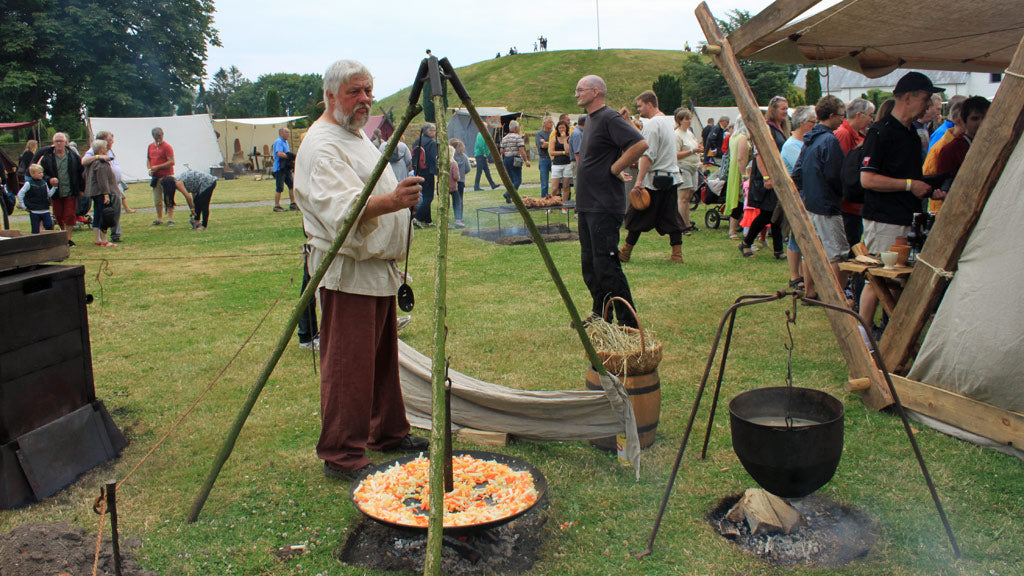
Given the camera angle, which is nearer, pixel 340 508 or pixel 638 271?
pixel 340 508

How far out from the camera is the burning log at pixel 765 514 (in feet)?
10.2

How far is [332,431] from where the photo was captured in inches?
146

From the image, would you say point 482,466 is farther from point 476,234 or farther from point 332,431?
point 476,234

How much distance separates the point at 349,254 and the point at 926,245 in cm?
347

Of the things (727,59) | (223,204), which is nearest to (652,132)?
(727,59)

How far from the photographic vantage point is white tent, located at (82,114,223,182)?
28.7 m

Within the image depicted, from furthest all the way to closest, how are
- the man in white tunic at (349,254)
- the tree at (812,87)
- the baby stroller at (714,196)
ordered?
the tree at (812,87) < the baby stroller at (714,196) < the man in white tunic at (349,254)

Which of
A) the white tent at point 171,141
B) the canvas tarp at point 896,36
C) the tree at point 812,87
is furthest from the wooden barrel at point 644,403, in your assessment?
the tree at point 812,87

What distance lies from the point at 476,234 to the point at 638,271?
4300 millimetres

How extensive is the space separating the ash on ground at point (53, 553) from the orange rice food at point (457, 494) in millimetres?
963

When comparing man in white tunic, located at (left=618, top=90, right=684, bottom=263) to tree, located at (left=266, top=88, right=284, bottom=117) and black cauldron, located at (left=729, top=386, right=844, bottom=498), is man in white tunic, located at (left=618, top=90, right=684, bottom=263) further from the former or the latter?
tree, located at (left=266, top=88, right=284, bottom=117)

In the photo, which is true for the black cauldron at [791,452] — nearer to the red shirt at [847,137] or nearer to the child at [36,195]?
the red shirt at [847,137]

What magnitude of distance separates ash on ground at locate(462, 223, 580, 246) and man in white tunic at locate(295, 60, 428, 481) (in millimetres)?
7825

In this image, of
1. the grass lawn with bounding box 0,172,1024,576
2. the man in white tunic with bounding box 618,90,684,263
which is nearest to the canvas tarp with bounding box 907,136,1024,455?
the grass lawn with bounding box 0,172,1024,576
